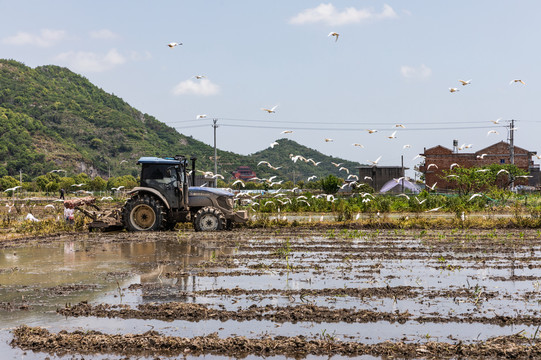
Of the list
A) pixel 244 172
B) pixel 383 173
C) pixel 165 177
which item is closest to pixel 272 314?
pixel 165 177

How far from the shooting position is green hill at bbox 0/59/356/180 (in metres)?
87.9

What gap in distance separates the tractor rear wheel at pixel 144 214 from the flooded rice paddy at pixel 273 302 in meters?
4.07

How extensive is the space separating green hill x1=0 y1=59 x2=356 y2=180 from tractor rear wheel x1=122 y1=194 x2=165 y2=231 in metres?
65.6

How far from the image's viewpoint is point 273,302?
862 cm

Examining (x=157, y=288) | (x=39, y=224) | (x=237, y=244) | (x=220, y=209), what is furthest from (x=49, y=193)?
(x=157, y=288)

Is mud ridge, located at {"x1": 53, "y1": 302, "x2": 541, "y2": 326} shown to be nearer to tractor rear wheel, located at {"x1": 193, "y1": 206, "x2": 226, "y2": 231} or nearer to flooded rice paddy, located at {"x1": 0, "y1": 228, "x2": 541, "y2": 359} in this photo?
flooded rice paddy, located at {"x1": 0, "y1": 228, "x2": 541, "y2": 359}

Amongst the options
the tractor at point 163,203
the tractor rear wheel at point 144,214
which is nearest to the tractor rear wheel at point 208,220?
the tractor at point 163,203

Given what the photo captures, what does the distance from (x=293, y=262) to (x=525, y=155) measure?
66.6 metres

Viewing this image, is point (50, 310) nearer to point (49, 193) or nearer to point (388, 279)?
point (388, 279)

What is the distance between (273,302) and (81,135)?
98.7 m

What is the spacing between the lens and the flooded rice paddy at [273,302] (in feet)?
21.6

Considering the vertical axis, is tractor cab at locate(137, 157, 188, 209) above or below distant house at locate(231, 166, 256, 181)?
below

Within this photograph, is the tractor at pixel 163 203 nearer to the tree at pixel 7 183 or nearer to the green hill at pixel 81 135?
the tree at pixel 7 183

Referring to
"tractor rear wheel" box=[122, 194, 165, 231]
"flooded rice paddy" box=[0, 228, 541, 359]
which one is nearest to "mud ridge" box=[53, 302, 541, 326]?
"flooded rice paddy" box=[0, 228, 541, 359]
